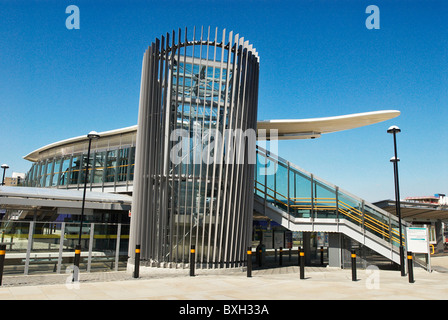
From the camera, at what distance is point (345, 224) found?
49.6 ft

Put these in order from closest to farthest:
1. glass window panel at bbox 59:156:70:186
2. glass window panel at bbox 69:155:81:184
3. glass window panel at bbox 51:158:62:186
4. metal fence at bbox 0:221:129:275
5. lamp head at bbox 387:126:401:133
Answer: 1. metal fence at bbox 0:221:129:275
2. lamp head at bbox 387:126:401:133
3. glass window panel at bbox 69:155:81:184
4. glass window panel at bbox 59:156:70:186
5. glass window panel at bbox 51:158:62:186

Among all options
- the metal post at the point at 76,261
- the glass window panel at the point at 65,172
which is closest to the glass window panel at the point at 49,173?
the glass window panel at the point at 65,172

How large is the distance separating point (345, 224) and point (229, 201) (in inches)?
210

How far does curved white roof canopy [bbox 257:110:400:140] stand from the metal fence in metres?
9.14

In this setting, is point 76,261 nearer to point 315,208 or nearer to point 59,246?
point 59,246

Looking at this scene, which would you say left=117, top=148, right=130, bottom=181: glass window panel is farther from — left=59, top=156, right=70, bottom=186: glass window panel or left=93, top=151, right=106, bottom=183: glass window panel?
left=59, top=156, right=70, bottom=186: glass window panel

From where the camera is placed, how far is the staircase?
14.7 metres

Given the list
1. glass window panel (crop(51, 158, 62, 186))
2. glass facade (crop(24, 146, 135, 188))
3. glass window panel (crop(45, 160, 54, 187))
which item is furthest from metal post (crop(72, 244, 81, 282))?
glass window panel (crop(45, 160, 54, 187))

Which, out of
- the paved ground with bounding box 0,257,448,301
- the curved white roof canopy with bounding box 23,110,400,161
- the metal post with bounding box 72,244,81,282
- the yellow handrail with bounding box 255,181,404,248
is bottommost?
the paved ground with bounding box 0,257,448,301

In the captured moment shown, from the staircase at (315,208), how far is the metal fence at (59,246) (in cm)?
613

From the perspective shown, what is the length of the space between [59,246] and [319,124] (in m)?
13.2

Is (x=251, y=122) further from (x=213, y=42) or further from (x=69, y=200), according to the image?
(x=69, y=200)

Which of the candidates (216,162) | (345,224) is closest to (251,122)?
(216,162)
